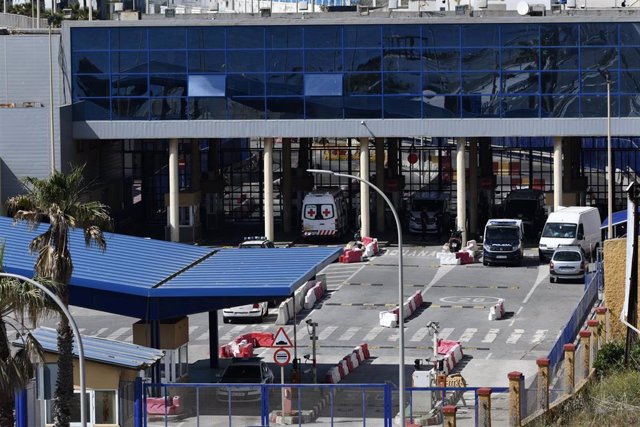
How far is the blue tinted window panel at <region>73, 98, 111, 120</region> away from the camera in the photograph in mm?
91562

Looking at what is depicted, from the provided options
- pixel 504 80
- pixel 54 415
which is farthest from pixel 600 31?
pixel 54 415

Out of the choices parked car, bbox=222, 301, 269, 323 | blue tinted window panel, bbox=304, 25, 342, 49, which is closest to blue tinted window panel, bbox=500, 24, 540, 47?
blue tinted window panel, bbox=304, 25, 342, 49

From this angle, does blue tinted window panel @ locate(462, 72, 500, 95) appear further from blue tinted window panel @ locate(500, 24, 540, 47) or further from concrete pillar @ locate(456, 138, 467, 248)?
concrete pillar @ locate(456, 138, 467, 248)

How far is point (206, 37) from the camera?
298 feet

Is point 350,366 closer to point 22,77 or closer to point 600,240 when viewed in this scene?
point 600,240

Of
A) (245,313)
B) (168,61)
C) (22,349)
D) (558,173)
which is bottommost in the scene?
(245,313)

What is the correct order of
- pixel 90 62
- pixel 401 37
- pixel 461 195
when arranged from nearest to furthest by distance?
1. pixel 461 195
2. pixel 401 37
3. pixel 90 62

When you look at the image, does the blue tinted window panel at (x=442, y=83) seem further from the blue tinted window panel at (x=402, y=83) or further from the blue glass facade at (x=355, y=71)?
the blue tinted window panel at (x=402, y=83)

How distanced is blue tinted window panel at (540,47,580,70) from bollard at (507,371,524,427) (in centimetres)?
4452

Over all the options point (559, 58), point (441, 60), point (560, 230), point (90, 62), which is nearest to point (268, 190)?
point (441, 60)

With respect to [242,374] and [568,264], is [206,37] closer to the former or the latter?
[568,264]

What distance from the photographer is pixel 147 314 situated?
55.3 metres

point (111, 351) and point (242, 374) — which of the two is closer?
point (111, 351)

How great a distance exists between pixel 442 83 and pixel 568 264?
15356 mm
